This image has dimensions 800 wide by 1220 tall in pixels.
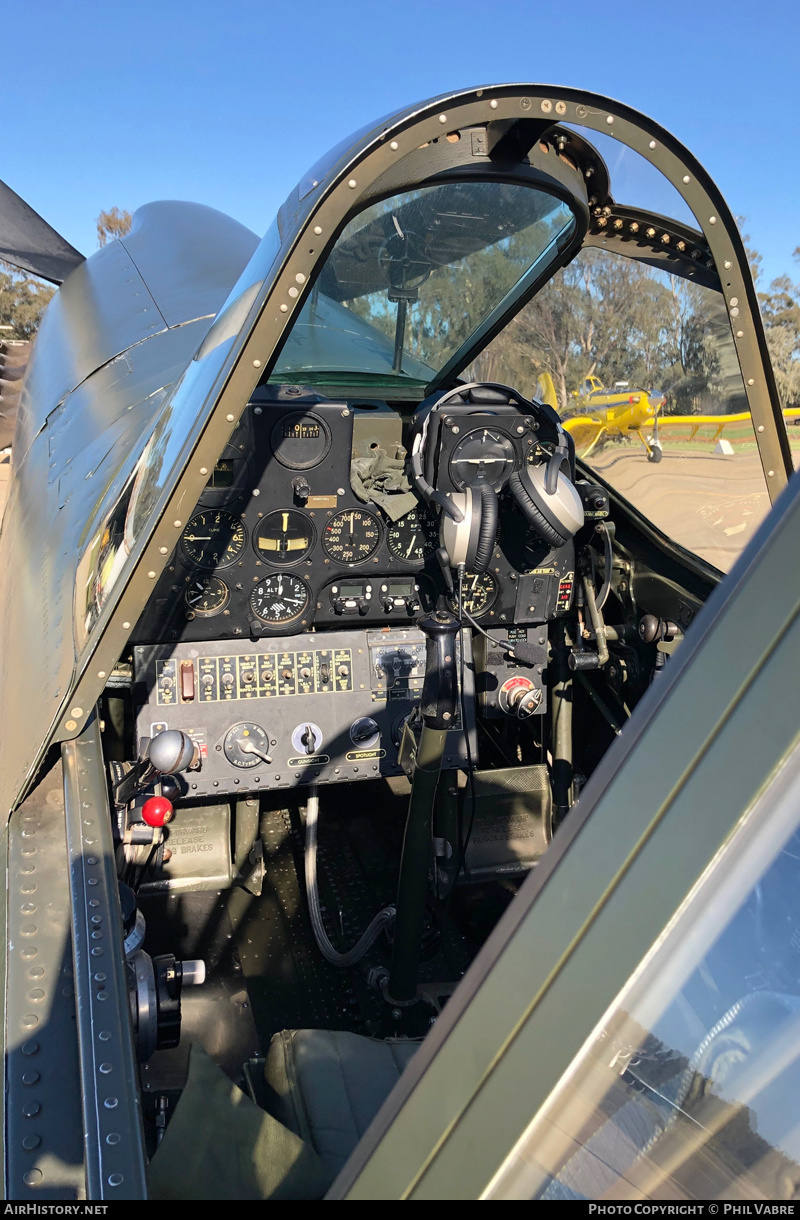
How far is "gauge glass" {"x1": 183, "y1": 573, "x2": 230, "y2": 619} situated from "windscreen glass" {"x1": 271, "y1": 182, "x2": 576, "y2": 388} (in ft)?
3.35

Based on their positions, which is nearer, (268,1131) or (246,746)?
(268,1131)

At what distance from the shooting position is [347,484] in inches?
103

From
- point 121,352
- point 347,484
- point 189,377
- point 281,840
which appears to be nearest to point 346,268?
point 347,484

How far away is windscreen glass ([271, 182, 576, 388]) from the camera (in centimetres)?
208

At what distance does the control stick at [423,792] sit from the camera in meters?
1.87

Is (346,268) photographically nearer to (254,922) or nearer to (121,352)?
(121,352)

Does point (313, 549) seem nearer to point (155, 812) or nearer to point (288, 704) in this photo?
point (288, 704)

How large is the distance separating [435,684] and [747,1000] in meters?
1.29

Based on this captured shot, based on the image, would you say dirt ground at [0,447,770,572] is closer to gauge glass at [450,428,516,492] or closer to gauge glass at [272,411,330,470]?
gauge glass at [450,428,516,492]

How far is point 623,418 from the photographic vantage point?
7.82ft

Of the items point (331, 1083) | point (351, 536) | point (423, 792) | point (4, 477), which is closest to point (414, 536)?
point (351, 536)

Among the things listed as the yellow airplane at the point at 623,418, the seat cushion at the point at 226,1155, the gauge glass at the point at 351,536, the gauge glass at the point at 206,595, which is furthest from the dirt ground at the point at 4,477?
the seat cushion at the point at 226,1155

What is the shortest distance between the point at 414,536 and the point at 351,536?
0.22 m

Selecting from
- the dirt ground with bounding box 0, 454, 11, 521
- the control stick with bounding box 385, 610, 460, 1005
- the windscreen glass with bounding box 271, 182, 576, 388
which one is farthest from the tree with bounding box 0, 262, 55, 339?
the control stick with bounding box 385, 610, 460, 1005
